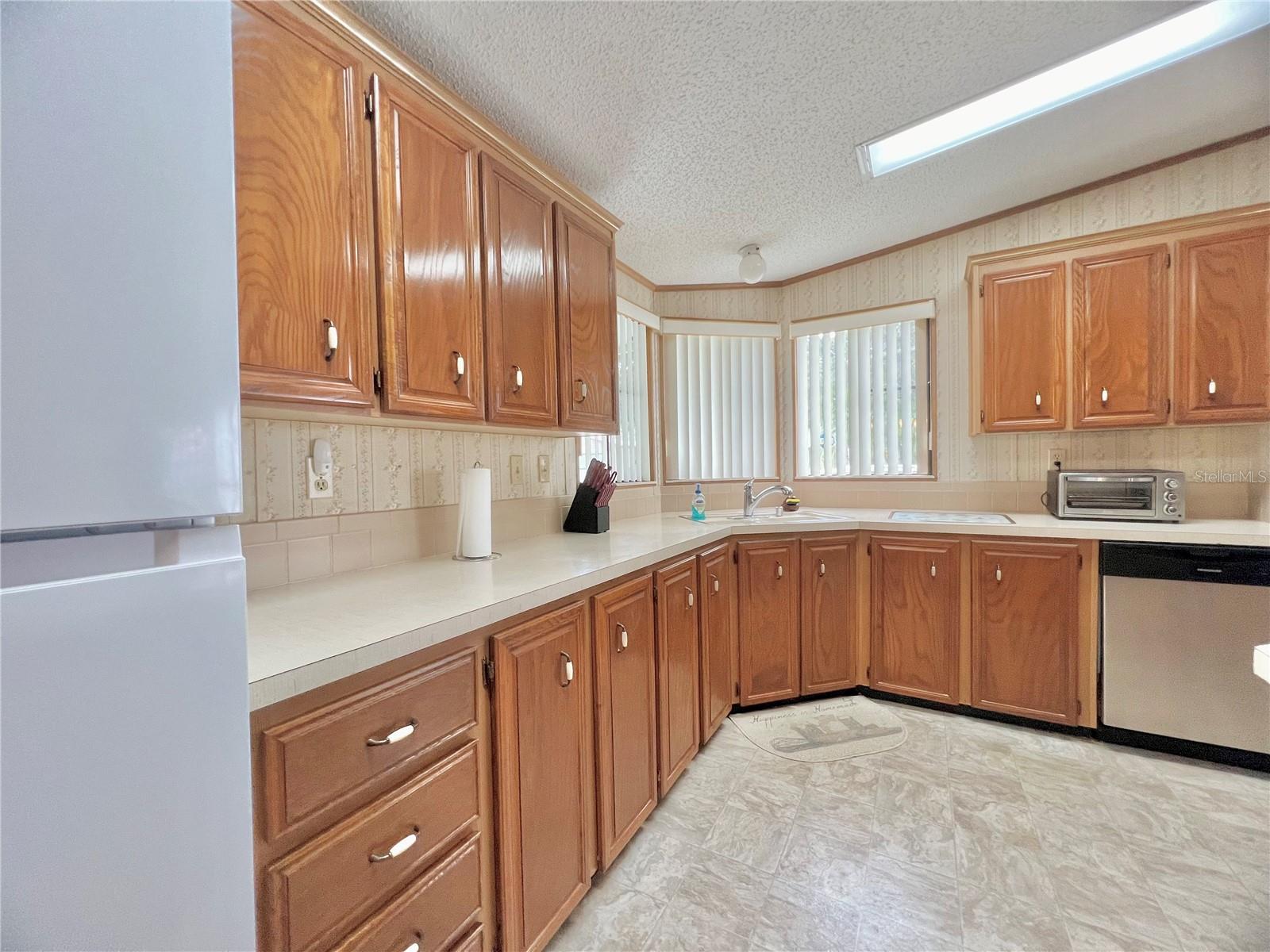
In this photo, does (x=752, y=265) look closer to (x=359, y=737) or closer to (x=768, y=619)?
(x=768, y=619)

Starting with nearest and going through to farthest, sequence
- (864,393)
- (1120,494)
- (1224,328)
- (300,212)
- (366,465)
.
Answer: (300,212)
(366,465)
(1224,328)
(1120,494)
(864,393)

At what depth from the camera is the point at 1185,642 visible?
6.78 ft

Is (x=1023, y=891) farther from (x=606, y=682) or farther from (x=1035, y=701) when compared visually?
(x=606, y=682)

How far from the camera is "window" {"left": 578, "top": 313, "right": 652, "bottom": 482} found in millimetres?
3010

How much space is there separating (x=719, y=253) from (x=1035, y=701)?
2.71 meters

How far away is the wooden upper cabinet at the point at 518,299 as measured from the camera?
1.61m

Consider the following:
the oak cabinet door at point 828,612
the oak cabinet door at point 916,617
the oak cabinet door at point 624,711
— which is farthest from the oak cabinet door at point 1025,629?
the oak cabinet door at point 624,711

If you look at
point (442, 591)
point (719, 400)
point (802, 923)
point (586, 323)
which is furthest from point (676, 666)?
point (719, 400)

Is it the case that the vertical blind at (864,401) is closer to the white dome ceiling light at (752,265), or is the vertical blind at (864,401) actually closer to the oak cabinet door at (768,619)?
the white dome ceiling light at (752,265)

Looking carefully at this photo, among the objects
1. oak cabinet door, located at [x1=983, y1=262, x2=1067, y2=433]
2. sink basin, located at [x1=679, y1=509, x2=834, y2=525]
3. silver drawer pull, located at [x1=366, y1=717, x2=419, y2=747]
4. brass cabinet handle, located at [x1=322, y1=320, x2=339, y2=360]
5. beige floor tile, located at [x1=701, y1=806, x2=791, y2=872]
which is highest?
oak cabinet door, located at [x1=983, y1=262, x2=1067, y2=433]

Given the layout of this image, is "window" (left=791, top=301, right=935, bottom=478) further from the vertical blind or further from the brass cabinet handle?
the brass cabinet handle

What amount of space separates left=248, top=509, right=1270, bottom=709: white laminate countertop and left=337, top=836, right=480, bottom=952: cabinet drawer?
0.42 meters

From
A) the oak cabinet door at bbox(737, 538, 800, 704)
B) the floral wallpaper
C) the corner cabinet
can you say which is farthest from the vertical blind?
the floral wallpaper

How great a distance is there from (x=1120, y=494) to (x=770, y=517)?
1534mm
